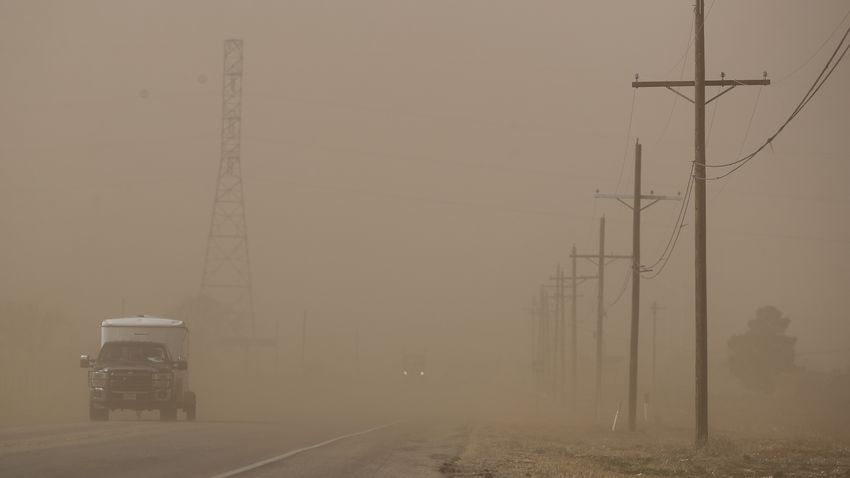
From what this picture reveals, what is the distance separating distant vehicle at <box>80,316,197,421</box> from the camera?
42344 mm

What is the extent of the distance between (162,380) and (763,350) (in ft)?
372

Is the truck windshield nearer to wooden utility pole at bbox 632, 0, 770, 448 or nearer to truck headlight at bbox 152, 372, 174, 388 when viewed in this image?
truck headlight at bbox 152, 372, 174, 388

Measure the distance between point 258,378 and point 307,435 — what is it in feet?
291

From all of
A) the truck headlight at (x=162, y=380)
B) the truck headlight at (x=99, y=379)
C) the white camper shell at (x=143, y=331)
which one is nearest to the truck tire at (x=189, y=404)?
the white camper shell at (x=143, y=331)

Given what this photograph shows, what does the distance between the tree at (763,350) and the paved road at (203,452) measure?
114m

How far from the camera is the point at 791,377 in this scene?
12319cm

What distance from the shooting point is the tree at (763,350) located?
474 ft

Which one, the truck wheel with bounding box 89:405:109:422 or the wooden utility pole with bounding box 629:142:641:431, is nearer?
the truck wheel with bounding box 89:405:109:422

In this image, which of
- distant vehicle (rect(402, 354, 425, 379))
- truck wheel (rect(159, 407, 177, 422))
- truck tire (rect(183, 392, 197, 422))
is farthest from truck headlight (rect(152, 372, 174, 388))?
distant vehicle (rect(402, 354, 425, 379))

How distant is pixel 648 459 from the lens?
29.6m

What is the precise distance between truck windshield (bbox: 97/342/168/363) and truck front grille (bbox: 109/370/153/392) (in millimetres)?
646

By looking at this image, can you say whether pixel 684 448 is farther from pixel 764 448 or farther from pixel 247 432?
pixel 247 432

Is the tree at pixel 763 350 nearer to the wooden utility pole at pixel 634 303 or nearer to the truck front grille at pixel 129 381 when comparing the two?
the wooden utility pole at pixel 634 303

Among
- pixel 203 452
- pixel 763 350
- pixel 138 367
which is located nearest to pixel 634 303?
pixel 138 367
